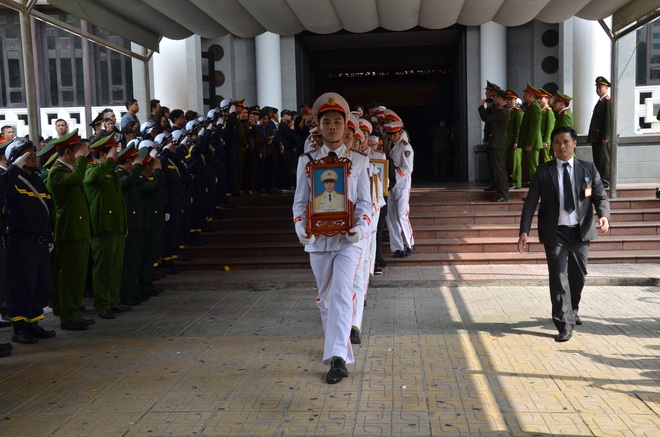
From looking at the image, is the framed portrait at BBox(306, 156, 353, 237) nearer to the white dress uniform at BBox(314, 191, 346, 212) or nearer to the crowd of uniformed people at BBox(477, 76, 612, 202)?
the white dress uniform at BBox(314, 191, 346, 212)

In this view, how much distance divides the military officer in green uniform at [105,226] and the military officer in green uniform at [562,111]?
8212 millimetres

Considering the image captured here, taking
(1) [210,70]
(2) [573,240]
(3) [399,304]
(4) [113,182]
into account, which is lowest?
(3) [399,304]

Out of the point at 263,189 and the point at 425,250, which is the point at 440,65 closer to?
the point at 263,189

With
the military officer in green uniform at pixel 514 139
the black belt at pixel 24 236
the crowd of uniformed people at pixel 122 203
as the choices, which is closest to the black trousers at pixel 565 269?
the crowd of uniformed people at pixel 122 203

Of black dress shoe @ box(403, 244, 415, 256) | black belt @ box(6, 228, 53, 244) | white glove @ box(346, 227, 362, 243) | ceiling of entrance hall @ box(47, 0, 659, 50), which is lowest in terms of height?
black dress shoe @ box(403, 244, 415, 256)

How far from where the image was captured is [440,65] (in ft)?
76.4

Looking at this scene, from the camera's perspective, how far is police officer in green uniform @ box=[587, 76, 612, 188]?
43.9ft

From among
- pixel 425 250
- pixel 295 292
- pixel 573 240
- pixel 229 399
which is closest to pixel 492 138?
pixel 425 250

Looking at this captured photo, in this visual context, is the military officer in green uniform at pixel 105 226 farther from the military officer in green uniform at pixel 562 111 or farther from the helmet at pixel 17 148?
the military officer in green uniform at pixel 562 111

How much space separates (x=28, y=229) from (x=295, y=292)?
3.66 meters

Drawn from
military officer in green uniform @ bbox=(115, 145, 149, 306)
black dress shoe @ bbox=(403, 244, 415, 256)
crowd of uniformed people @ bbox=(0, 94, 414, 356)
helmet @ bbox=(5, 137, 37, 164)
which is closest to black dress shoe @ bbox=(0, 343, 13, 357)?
crowd of uniformed people @ bbox=(0, 94, 414, 356)

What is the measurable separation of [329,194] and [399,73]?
19.7 m

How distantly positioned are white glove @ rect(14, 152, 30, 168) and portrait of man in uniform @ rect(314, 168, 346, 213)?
10.1ft

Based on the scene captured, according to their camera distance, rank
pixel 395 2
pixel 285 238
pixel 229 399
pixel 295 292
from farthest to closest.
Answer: pixel 285 238
pixel 395 2
pixel 295 292
pixel 229 399
